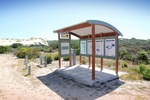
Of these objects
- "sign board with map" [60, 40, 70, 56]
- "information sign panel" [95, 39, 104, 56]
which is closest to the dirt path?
"information sign panel" [95, 39, 104, 56]

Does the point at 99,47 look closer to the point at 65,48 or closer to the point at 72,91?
the point at 65,48

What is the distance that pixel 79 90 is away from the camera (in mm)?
7020

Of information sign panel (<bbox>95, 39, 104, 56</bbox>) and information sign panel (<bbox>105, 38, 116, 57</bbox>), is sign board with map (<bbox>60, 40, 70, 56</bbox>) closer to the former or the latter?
information sign panel (<bbox>95, 39, 104, 56</bbox>)

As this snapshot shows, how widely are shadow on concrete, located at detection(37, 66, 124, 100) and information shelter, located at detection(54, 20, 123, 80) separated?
36.7 inches

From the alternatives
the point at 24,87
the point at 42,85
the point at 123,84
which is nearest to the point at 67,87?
the point at 42,85

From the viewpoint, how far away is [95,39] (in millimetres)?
10508

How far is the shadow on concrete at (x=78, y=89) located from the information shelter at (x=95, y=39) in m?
0.93

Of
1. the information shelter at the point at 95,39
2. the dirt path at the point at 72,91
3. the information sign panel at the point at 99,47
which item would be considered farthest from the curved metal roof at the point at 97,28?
Answer: the dirt path at the point at 72,91

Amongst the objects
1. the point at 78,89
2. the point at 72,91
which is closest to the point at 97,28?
the point at 78,89

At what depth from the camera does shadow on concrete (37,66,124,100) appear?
626cm

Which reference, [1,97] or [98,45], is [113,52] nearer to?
[98,45]

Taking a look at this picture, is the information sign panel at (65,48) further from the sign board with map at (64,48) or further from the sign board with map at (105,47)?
the sign board with map at (105,47)

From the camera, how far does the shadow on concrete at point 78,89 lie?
6.26 meters

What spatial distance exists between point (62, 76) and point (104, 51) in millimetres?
3219
